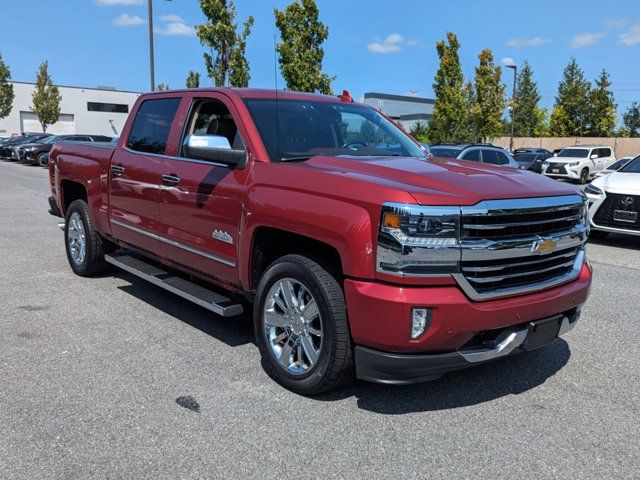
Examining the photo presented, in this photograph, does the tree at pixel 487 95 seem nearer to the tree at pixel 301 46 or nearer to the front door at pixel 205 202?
the tree at pixel 301 46

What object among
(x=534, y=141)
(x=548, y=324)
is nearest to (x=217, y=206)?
(x=548, y=324)

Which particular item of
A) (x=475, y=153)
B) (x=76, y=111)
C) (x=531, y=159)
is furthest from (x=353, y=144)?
(x=76, y=111)

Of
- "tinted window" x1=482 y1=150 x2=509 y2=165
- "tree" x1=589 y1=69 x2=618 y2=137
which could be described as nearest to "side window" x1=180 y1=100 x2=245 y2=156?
"tinted window" x1=482 y1=150 x2=509 y2=165

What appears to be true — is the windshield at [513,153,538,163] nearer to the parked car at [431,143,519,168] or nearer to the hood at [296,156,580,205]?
the parked car at [431,143,519,168]

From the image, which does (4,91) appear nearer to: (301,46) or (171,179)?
(301,46)

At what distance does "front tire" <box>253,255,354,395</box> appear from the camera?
3424mm

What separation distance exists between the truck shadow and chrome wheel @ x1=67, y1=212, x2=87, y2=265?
13.0 ft

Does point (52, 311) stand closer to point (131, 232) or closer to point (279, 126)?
point (131, 232)

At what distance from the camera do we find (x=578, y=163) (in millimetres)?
28484

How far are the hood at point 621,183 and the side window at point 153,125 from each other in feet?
23.6

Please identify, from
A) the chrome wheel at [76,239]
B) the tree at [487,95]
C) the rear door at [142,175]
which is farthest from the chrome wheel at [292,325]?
the tree at [487,95]

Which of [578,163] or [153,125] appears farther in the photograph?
[578,163]

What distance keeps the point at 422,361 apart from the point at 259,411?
1.04m

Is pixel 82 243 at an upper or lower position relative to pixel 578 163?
lower
